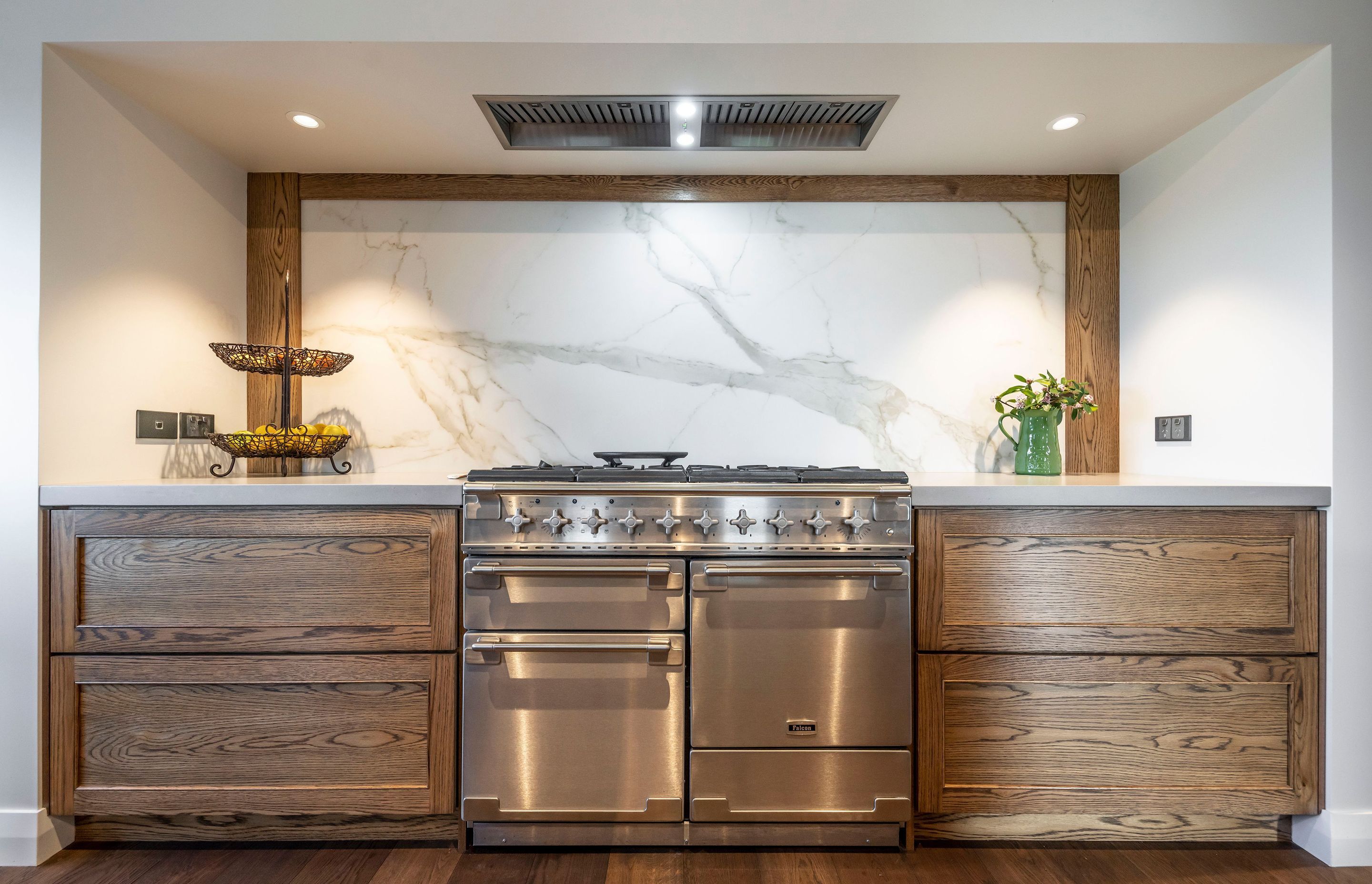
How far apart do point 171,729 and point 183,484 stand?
1.83 feet

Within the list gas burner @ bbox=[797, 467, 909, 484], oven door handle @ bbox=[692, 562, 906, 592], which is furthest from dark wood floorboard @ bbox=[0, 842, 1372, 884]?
gas burner @ bbox=[797, 467, 909, 484]

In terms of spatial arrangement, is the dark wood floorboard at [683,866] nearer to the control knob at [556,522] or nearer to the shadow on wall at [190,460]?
the control knob at [556,522]

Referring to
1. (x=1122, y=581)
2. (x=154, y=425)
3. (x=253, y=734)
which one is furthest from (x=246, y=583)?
(x=1122, y=581)

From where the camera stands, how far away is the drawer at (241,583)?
1614 millimetres

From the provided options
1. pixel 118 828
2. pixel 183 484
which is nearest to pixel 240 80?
pixel 183 484

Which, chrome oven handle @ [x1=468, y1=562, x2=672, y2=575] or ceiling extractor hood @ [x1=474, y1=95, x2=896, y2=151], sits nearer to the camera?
chrome oven handle @ [x1=468, y1=562, x2=672, y2=575]

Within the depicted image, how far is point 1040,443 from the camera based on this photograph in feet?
6.97

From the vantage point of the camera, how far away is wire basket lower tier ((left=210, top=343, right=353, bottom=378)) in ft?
6.58

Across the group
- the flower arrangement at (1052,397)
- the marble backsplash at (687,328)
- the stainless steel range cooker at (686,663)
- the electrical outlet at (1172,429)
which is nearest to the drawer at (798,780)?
the stainless steel range cooker at (686,663)

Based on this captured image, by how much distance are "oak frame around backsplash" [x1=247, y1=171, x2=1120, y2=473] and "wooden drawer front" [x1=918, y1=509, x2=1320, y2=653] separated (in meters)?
0.68

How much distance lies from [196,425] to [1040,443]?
246 cm

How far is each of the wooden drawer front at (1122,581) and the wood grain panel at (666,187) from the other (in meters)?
1.15

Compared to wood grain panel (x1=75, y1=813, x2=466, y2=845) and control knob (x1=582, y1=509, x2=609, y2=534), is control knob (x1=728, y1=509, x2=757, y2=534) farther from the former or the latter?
wood grain panel (x1=75, y1=813, x2=466, y2=845)

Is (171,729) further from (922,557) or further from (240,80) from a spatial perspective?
(922,557)
